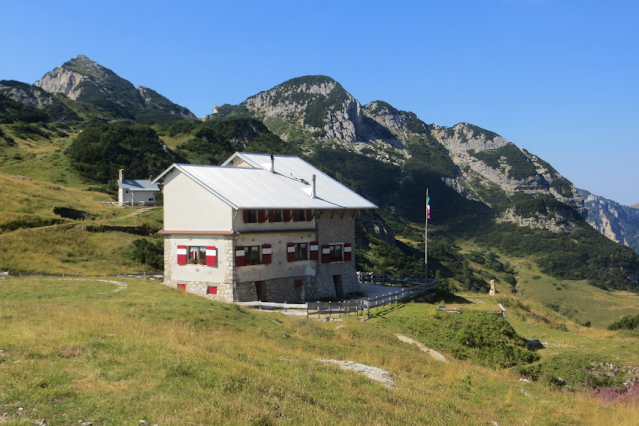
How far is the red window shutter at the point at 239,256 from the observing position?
33.4 meters

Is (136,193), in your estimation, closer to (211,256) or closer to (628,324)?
(211,256)

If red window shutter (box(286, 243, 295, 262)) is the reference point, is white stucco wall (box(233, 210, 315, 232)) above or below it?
above

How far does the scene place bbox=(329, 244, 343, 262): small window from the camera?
40.5 m

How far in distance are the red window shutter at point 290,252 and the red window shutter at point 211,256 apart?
5823 millimetres

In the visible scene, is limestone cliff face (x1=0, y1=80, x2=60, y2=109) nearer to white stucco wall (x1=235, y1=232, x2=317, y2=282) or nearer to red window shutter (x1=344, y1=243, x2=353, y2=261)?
red window shutter (x1=344, y1=243, x2=353, y2=261)

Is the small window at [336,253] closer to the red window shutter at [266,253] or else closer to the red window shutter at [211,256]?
the red window shutter at [266,253]

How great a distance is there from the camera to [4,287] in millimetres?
28938

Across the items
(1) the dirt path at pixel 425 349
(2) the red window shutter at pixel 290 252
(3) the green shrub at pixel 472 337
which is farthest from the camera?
(2) the red window shutter at pixel 290 252

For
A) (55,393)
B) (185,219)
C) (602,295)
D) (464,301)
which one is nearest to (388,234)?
(602,295)

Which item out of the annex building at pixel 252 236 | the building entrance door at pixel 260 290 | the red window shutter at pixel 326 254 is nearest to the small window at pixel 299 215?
the annex building at pixel 252 236

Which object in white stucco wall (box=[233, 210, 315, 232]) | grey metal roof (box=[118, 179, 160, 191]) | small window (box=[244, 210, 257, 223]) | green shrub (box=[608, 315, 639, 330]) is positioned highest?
grey metal roof (box=[118, 179, 160, 191])

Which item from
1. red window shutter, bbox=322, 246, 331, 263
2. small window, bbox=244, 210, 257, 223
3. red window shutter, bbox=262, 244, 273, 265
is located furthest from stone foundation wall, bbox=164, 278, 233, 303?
red window shutter, bbox=322, 246, 331, 263

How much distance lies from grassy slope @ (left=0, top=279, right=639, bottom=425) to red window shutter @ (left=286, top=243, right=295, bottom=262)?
13.2 metres

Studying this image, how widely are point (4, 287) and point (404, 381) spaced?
25.7 metres
